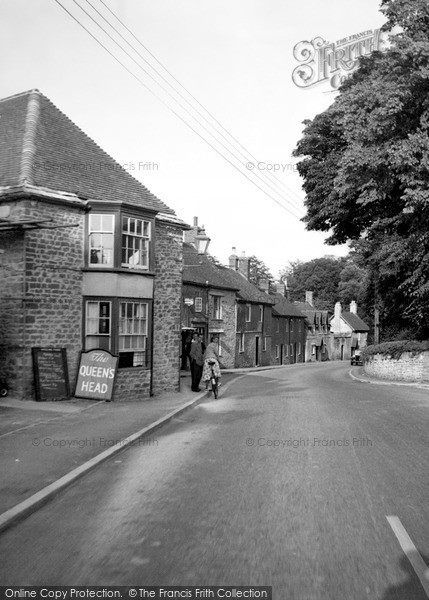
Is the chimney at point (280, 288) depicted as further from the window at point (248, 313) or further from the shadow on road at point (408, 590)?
the shadow on road at point (408, 590)

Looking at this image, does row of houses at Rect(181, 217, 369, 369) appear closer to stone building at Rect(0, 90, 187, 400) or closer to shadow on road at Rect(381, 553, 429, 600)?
stone building at Rect(0, 90, 187, 400)

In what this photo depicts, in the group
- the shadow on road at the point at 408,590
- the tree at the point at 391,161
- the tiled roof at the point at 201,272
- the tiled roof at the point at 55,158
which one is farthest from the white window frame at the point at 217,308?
the shadow on road at the point at 408,590

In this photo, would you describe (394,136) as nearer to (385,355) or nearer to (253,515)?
(385,355)

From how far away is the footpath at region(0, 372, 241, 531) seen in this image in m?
6.60

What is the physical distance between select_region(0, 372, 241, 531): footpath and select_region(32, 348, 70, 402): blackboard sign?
0.45 meters

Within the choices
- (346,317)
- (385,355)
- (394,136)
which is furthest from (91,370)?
(346,317)

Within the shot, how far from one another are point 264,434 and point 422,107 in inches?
633

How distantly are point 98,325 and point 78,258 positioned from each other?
84.2 inches

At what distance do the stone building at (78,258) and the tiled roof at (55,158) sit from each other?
0.05m

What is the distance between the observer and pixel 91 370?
1628 centimetres

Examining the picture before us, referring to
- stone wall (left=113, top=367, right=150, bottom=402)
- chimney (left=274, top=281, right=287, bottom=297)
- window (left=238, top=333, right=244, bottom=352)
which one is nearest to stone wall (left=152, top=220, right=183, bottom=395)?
stone wall (left=113, top=367, right=150, bottom=402)

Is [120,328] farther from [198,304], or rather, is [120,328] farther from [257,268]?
[257,268]

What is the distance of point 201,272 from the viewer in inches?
1575

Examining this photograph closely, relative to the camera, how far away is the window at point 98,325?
17016 mm
